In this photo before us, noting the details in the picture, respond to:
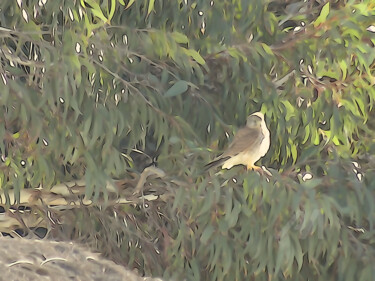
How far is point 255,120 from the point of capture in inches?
143

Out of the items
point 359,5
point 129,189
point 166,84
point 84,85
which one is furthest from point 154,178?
point 359,5

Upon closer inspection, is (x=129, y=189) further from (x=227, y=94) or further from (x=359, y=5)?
(x=359, y=5)

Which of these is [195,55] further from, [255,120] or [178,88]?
[255,120]

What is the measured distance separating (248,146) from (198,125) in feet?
1.16

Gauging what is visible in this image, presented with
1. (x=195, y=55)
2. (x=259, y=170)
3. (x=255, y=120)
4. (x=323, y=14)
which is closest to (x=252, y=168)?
(x=259, y=170)

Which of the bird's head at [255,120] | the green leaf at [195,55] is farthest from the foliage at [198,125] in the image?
the bird's head at [255,120]

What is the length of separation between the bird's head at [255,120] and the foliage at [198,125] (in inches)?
6.9

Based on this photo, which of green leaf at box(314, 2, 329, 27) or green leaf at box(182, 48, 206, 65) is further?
green leaf at box(314, 2, 329, 27)

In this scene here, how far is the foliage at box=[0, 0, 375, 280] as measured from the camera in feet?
11.3

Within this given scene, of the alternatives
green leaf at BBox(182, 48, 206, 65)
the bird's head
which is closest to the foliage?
green leaf at BBox(182, 48, 206, 65)

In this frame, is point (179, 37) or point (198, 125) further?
point (198, 125)

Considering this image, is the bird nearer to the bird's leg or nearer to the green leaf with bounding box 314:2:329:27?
the bird's leg

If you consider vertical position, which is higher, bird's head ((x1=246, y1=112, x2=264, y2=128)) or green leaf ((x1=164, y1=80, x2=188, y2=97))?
green leaf ((x1=164, y1=80, x2=188, y2=97))

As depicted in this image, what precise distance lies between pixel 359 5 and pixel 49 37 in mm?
1238
